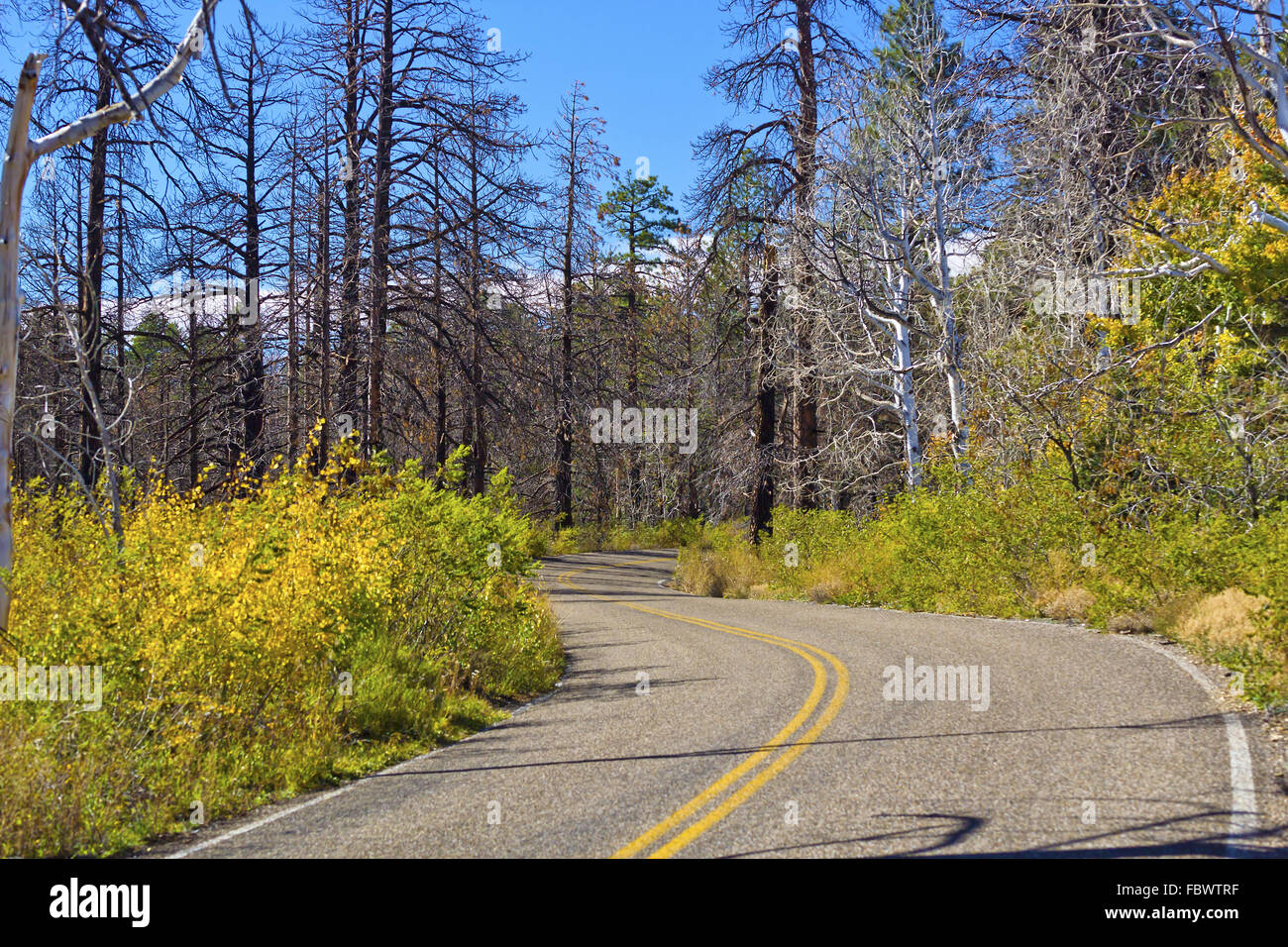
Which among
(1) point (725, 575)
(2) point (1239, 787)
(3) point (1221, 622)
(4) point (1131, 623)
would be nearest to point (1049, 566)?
(4) point (1131, 623)

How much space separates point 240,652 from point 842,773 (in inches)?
196

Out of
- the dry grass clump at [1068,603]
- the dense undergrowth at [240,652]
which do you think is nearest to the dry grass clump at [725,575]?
the dry grass clump at [1068,603]

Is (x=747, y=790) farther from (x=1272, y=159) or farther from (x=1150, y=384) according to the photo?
(x=1150, y=384)

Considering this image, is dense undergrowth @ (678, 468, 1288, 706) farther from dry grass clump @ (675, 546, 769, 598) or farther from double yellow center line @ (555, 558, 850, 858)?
double yellow center line @ (555, 558, 850, 858)

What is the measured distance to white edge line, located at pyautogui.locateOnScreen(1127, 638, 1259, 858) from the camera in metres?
5.07

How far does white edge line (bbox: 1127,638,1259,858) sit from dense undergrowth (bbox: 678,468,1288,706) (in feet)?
3.06

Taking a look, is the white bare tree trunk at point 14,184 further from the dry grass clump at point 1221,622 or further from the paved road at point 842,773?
the dry grass clump at point 1221,622

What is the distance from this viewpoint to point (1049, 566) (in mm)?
15656

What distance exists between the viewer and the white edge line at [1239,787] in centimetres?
507

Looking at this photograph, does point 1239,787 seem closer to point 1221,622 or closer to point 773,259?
point 1221,622

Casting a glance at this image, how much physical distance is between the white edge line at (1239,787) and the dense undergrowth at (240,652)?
5998mm
